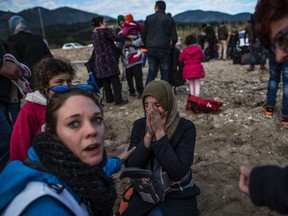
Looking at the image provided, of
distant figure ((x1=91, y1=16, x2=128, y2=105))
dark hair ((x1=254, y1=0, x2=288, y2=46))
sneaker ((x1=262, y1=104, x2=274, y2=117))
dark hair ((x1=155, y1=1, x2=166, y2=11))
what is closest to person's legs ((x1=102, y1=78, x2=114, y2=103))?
distant figure ((x1=91, y1=16, x2=128, y2=105))

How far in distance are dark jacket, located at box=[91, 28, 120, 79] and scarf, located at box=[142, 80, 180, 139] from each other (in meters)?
3.31

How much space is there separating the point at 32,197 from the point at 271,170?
3.11 feet

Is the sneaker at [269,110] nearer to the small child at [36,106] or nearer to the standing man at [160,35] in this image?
the standing man at [160,35]

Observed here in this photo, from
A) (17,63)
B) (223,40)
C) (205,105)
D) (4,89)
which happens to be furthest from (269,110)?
(223,40)

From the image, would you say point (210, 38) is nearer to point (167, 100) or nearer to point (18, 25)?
point (18, 25)

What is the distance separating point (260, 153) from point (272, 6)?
9.12ft

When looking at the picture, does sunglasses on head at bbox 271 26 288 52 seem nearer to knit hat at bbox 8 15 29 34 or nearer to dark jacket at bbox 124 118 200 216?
dark jacket at bbox 124 118 200 216

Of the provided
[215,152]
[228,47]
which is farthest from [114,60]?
[228,47]

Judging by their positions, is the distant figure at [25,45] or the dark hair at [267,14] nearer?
the dark hair at [267,14]

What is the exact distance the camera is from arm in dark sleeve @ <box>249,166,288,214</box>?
988 mm

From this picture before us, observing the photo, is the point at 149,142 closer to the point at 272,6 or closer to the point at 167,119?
the point at 167,119

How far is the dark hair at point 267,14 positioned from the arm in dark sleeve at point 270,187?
23.5 inches

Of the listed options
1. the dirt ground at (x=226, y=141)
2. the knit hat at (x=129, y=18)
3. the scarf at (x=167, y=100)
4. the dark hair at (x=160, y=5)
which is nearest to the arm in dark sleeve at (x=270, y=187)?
the scarf at (x=167, y=100)

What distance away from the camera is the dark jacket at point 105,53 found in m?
5.40
